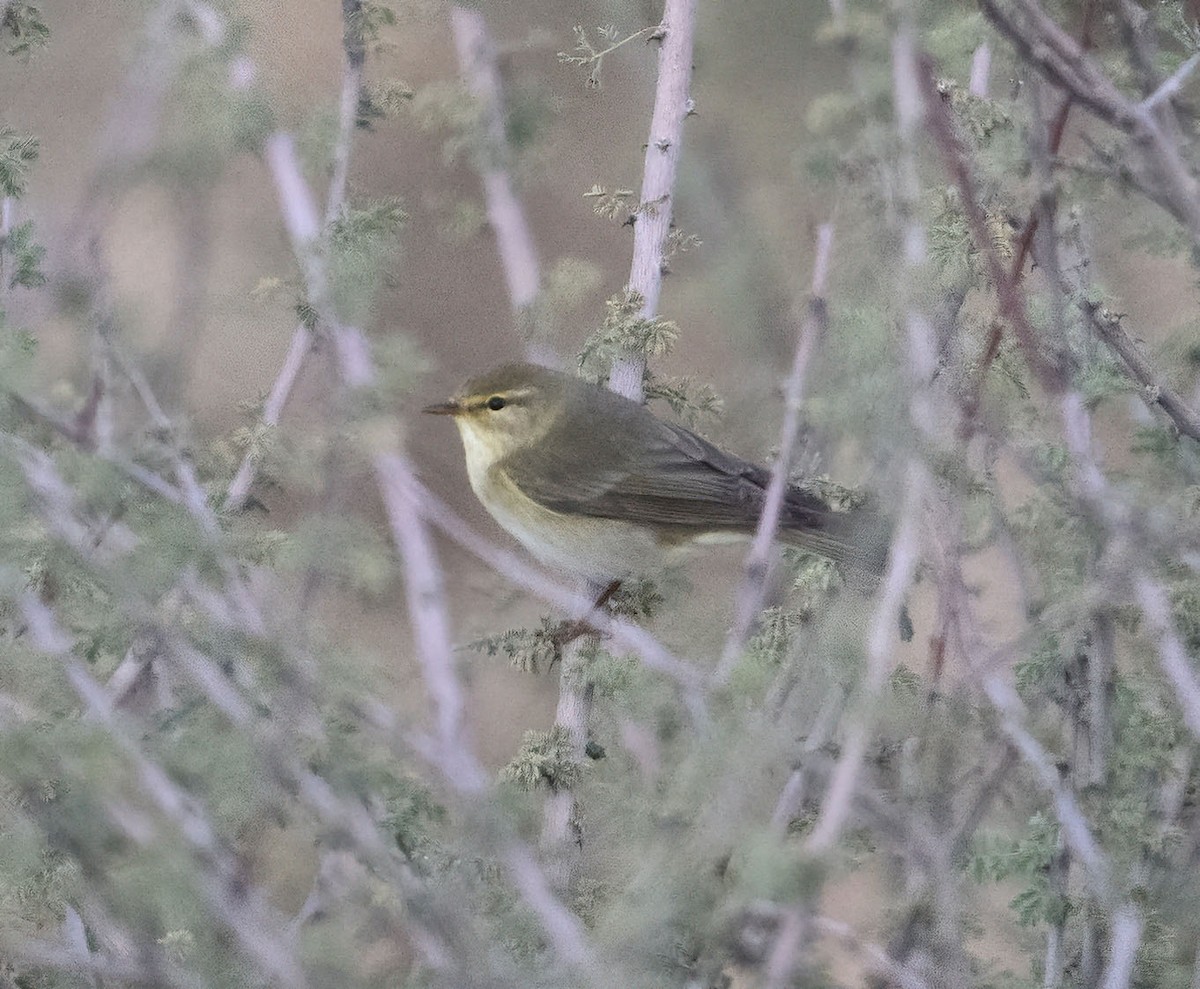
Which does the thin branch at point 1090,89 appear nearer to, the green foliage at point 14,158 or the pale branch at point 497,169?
the pale branch at point 497,169

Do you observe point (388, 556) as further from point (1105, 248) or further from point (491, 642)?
point (1105, 248)

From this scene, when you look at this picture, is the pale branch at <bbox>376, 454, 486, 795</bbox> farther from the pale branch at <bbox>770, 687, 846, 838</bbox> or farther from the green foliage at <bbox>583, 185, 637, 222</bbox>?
the green foliage at <bbox>583, 185, 637, 222</bbox>

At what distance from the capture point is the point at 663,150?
171 centimetres

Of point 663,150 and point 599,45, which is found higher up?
point 599,45

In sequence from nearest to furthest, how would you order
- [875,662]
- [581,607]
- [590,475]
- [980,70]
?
1. [875,662]
2. [980,70]
3. [581,607]
4. [590,475]

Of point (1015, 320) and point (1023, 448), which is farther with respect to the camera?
point (1023, 448)

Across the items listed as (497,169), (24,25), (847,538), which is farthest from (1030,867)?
(24,25)

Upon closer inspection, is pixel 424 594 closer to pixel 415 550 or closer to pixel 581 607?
pixel 415 550

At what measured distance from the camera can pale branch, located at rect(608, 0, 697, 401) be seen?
65.8 inches

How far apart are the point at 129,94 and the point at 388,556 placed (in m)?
0.82

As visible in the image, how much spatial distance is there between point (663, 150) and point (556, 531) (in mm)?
792

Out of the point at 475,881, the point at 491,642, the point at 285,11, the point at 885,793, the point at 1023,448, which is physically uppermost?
the point at 285,11

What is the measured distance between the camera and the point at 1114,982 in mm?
1051

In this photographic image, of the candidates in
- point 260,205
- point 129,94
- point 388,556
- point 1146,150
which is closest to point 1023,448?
point 1146,150
